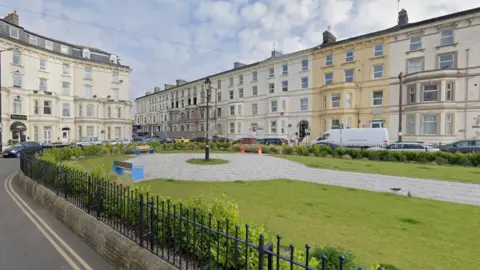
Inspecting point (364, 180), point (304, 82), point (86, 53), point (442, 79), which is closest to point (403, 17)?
point (442, 79)

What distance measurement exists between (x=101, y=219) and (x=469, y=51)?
37.2 meters

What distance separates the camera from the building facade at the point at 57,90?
3459 centimetres

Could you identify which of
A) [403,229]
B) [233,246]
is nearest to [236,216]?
[233,246]

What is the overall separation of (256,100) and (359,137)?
75.0ft

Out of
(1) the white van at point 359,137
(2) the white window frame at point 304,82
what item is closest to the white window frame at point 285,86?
(2) the white window frame at point 304,82

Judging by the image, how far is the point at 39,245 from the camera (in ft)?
17.9

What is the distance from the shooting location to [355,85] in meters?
35.3

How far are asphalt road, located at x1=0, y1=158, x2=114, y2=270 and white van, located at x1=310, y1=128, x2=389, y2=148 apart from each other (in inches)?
1071

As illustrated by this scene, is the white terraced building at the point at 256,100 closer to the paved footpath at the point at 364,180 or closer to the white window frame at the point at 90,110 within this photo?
the paved footpath at the point at 364,180

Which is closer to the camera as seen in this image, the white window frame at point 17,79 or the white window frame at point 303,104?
the white window frame at point 17,79

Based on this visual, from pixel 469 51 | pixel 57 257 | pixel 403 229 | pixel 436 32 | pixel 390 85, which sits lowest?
pixel 57 257

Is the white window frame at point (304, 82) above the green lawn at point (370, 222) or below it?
above

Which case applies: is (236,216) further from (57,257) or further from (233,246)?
(57,257)

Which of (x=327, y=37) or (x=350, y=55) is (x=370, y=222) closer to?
(x=350, y=55)
